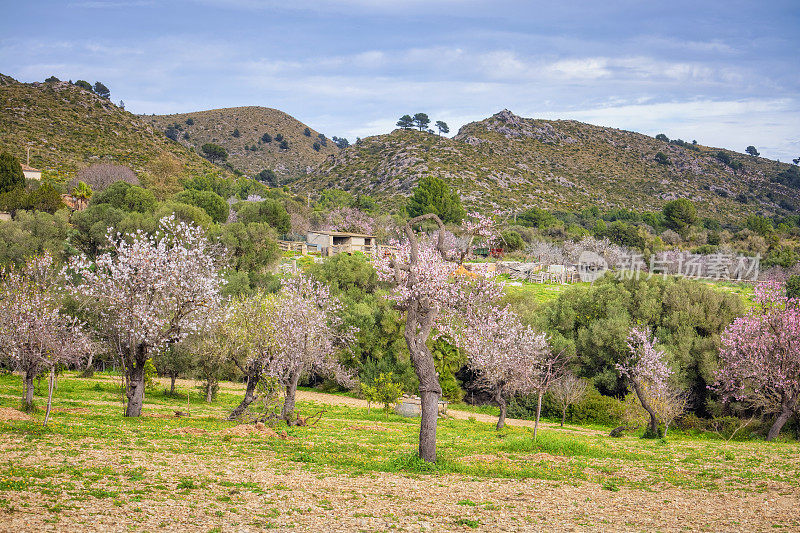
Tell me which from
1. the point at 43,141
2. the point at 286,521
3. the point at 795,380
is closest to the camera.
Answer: the point at 286,521

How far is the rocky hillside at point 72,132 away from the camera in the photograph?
10744cm

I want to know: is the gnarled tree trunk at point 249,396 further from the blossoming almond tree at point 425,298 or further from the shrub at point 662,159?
the shrub at point 662,159

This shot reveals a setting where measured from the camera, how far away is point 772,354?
32031mm

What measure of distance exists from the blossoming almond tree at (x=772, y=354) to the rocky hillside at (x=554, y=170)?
317 ft

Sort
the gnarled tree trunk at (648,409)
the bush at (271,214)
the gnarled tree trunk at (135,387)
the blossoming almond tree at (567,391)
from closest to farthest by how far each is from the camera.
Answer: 1. the gnarled tree trunk at (135,387)
2. the gnarled tree trunk at (648,409)
3. the blossoming almond tree at (567,391)
4. the bush at (271,214)

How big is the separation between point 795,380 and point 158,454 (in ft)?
104

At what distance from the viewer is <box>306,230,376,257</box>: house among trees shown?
91438 mm

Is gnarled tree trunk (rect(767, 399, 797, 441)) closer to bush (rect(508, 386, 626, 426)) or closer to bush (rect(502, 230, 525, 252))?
bush (rect(508, 386, 626, 426))

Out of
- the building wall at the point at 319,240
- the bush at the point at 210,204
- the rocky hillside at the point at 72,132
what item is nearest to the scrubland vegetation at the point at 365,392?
the bush at the point at 210,204

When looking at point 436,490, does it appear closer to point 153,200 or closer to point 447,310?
point 447,310

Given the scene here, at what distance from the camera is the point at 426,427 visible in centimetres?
1758

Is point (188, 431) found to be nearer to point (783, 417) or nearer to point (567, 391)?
point (567, 391)

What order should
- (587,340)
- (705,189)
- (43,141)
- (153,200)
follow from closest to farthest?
(587,340) → (153,200) → (43,141) → (705,189)

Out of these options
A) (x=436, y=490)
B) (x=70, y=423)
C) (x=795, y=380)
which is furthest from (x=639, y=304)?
(x=70, y=423)
